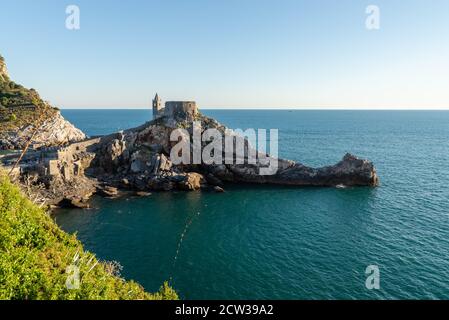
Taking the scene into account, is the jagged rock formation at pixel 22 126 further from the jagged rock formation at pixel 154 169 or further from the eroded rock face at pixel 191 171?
the eroded rock face at pixel 191 171

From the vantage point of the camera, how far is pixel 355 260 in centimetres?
3619

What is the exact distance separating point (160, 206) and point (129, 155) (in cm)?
2112

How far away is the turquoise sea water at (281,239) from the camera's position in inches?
1235

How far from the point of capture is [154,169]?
67.6 m

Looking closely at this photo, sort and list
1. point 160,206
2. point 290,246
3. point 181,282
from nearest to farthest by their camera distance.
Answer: point 181,282
point 290,246
point 160,206

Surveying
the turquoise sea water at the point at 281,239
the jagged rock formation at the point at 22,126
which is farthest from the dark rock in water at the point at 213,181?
the jagged rock formation at the point at 22,126

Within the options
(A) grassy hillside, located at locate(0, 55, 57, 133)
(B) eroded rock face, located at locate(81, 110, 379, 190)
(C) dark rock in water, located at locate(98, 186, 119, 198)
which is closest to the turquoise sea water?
(C) dark rock in water, located at locate(98, 186, 119, 198)

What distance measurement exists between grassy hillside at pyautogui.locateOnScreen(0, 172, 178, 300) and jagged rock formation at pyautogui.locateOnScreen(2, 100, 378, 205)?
132 ft

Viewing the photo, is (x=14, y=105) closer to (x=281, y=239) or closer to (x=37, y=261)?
(x=281, y=239)

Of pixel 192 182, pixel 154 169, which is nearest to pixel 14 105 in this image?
pixel 154 169

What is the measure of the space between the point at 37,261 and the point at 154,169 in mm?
51657

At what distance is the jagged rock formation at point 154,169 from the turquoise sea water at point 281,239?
152 inches
